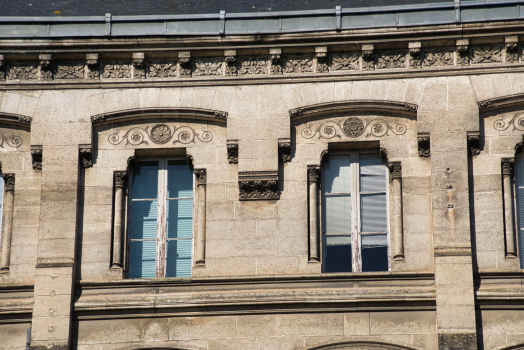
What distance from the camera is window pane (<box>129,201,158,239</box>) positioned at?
20188mm

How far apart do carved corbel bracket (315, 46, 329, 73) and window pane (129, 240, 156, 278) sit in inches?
171

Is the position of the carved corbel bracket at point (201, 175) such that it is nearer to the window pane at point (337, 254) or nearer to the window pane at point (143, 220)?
the window pane at point (143, 220)

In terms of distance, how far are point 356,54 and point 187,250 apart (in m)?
4.68

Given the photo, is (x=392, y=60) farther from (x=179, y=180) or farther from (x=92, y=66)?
(x=92, y=66)

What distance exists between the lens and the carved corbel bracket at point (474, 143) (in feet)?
64.3

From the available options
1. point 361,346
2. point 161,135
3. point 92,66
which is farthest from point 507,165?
point 92,66

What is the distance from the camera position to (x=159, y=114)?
20.4 meters

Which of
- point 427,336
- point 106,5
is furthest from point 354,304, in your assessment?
point 106,5

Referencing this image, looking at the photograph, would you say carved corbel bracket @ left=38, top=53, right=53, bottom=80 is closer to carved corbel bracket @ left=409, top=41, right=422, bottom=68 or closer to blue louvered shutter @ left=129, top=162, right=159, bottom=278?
blue louvered shutter @ left=129, top=162, right=159, bottom=278

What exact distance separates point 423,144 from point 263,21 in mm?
3675

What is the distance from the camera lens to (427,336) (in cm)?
1869

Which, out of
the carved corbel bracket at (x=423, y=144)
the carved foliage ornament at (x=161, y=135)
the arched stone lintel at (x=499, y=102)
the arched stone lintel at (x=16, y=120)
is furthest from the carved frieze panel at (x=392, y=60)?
the arched stone lintel at (x=16, y=120)

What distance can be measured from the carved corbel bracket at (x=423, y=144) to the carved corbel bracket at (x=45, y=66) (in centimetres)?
681

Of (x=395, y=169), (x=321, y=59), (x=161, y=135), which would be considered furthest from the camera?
(x=161, y=135)
